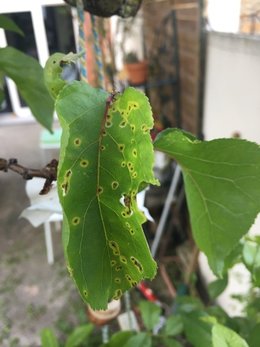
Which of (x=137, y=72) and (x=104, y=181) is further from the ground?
(x=104, y=181)

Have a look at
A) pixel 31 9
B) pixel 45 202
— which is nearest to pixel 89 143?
pixel 45 202

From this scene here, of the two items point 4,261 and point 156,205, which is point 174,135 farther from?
point 4,261

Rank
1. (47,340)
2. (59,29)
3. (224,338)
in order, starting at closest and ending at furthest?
(224,338)
(47,340)
(59,29)

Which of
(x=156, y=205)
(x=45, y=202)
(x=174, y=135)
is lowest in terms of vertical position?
(x=156, y=205)

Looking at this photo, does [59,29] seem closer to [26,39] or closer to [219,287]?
[26,39]

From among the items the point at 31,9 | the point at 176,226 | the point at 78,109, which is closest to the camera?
the point at 78,109

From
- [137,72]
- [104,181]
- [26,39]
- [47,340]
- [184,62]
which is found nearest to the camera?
[104,181]

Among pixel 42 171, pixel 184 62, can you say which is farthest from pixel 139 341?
pixel 184 62
